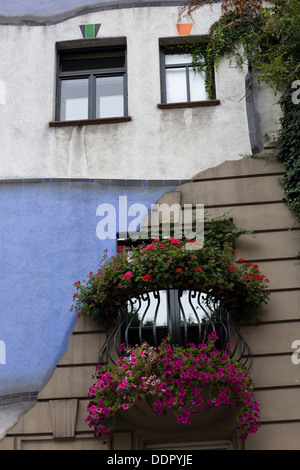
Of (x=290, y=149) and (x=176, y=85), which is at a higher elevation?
(x=176, y=85)

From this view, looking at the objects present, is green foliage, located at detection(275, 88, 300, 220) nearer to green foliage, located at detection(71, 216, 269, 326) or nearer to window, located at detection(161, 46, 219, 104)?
green foliage, located at detection(71, 216, 269, 326)

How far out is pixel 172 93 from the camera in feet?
37.5

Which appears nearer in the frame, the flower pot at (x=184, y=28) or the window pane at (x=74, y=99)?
the window pane at (x=74, y=99)

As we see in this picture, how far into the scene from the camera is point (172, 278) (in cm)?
899

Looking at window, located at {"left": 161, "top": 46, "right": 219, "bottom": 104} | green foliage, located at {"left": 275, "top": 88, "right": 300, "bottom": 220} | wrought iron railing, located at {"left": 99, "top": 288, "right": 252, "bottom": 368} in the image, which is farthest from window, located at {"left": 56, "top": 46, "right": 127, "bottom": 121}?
wrought iron railing, located at {"left": 99, "top": 288, "right": 252, "bottom": 368}

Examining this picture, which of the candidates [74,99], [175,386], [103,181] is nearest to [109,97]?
[74,99]

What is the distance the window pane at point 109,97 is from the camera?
11.4 m

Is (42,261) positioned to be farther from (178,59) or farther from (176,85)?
(178,59)

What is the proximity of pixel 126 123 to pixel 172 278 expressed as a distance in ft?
9.99

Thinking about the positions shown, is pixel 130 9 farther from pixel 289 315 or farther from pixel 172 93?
pixel 289 315

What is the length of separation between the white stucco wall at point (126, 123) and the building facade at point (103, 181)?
0.02 meters

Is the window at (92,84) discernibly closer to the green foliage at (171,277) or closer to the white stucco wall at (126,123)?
the white stucco wall at (126,123)

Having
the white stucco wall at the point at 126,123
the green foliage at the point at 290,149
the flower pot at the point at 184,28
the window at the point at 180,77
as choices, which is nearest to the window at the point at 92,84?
the white stucco wall at the point at 126,123

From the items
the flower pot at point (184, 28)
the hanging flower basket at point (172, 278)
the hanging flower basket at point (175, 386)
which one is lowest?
the hanging flower basket at point (175, 386)
